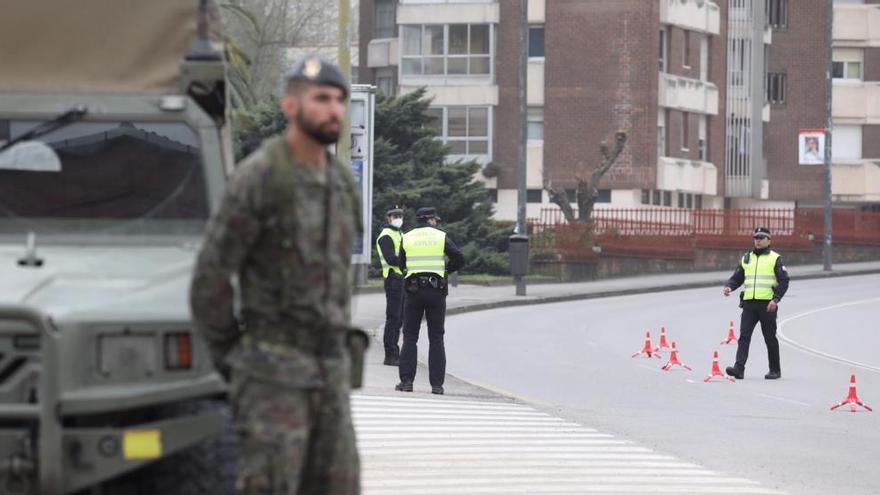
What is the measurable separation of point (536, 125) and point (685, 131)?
5841mm

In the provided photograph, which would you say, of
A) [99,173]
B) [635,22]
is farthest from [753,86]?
[99,173]

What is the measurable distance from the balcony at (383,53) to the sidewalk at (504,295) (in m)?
18.3

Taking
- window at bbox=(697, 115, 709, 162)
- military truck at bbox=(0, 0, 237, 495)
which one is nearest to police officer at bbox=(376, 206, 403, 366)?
military truck at bbox=(0, 0, 237, 495)

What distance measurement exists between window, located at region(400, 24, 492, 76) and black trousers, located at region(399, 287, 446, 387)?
48102 mm

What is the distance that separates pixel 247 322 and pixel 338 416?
0.45m

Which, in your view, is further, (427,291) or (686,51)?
(686,51)

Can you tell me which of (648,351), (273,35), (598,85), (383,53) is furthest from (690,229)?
(648,351)

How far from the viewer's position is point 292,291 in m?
6.55

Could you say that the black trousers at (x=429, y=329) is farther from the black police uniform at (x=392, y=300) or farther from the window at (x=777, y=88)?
the window at (x=777, y=88)

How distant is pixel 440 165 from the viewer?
4856cm

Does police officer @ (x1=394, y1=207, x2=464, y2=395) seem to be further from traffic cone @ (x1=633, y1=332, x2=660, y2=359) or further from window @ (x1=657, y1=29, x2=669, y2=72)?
window @ (x1=657, y1=29, x2=669, y2=72)

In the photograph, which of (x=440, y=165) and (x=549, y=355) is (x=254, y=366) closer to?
(x=549, y=355)

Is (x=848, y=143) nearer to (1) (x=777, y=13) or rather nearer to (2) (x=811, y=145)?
(1) (x=777, y=13)

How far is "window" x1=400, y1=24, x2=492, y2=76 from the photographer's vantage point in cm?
6688
